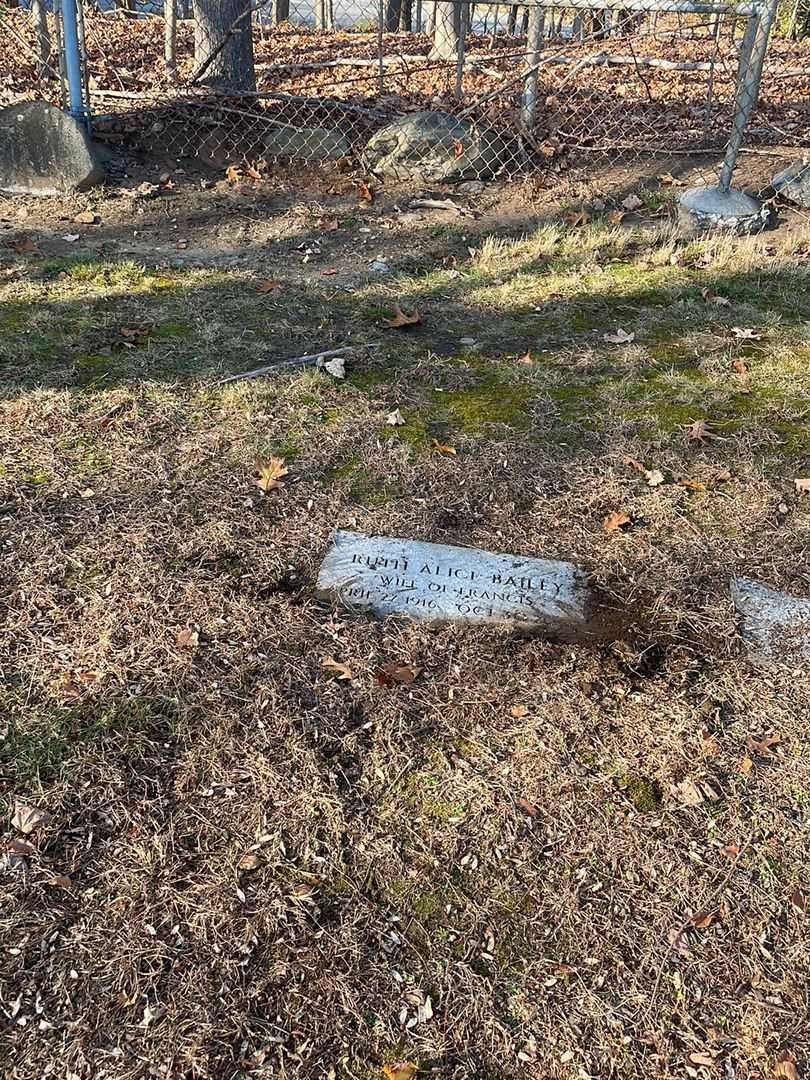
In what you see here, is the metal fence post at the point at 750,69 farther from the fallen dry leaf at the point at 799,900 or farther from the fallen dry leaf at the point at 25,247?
the fallen dry leaf at the point at 799,900

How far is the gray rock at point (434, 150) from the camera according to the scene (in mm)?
7512

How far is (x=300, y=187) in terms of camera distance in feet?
24.3

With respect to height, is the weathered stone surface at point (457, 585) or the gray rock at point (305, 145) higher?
the gray rock at point (305, 145)

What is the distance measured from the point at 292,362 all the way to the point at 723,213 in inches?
157

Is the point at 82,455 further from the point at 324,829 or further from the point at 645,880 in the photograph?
the point at 645,880

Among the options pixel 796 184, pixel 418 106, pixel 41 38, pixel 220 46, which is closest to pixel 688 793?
pixel 796 184

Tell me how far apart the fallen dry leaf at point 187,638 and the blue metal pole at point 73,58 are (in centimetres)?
608

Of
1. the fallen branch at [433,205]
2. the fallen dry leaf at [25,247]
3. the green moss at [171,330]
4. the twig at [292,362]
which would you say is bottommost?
the twig at [292,362]

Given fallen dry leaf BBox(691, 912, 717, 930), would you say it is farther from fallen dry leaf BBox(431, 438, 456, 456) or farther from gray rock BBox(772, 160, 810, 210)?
gray rock BBox(772, 160, 810, 210)

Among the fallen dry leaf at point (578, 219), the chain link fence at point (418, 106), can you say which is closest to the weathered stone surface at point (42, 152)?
the chain link fence at point (418, 106)

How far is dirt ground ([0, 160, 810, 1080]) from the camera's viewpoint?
1.92 metres

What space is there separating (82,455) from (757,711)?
295cm

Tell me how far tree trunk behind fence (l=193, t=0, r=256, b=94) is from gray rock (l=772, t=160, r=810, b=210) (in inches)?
200

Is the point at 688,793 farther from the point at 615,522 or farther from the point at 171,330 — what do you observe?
the point at 171,330
